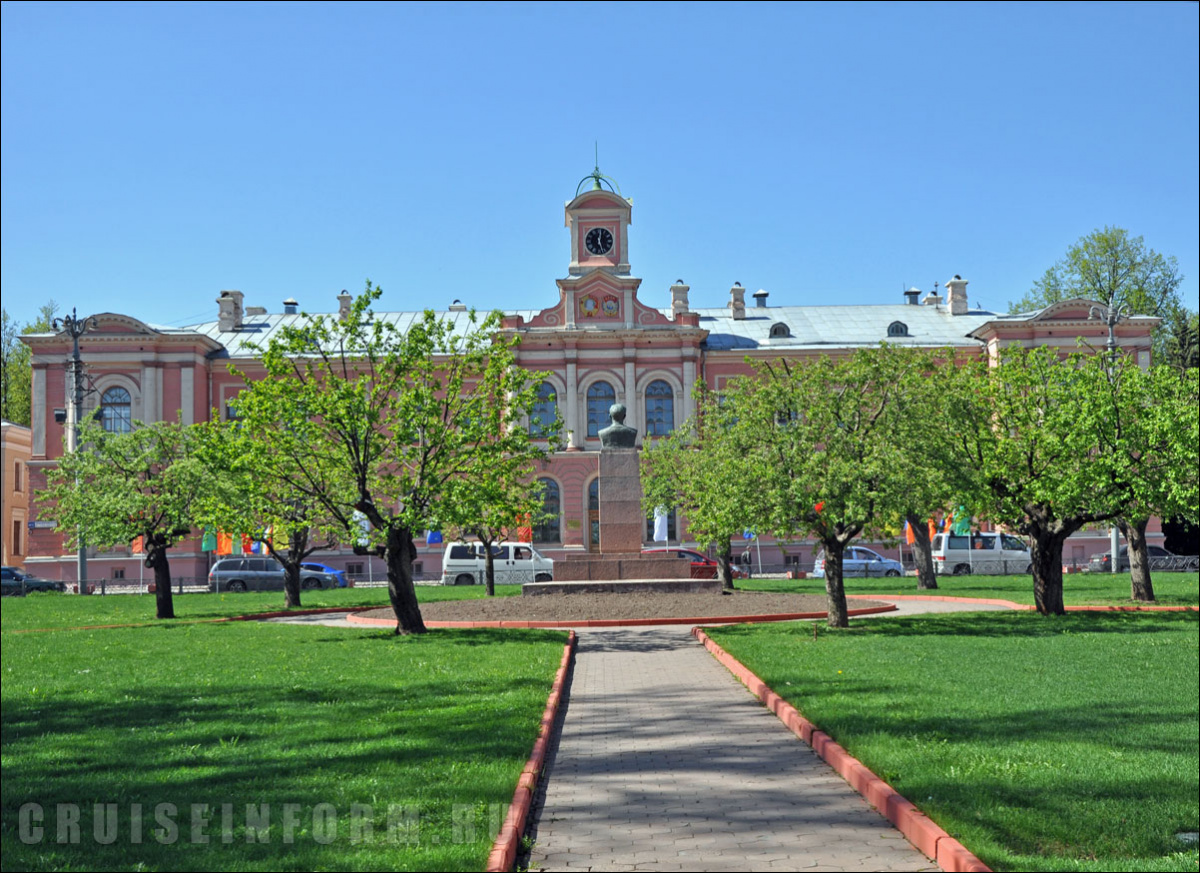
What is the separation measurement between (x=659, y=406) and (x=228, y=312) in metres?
25.0

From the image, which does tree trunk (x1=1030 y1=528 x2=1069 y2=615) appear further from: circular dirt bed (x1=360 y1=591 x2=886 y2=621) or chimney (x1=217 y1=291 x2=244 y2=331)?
chimney (x1=217 y1=291 x2=244 y2=331)

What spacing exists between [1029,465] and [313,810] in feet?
65.3

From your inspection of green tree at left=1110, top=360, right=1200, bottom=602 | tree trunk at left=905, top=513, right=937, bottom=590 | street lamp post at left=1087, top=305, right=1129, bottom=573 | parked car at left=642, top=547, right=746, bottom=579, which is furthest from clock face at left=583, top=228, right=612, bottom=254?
green tree at left=1110, top=360, right=1200, bottom=602

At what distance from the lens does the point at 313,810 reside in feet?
23.5

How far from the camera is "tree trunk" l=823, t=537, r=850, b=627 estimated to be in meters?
21.9

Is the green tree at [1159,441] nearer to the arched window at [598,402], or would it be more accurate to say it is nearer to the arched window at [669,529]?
the arched window at [669,529]

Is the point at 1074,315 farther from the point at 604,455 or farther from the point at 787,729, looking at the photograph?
the point at 787,729

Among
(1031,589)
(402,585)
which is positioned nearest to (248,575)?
(402,585)

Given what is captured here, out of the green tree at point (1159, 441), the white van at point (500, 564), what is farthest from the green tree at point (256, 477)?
the white van at point (500, 564)

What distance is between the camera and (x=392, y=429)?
2188 centimetres

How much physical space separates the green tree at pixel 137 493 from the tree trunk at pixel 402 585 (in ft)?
23.7

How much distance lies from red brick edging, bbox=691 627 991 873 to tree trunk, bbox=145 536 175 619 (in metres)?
19.8

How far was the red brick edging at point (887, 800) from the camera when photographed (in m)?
6.27

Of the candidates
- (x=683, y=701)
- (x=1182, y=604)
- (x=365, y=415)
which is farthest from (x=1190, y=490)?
(x=365, y=415)
